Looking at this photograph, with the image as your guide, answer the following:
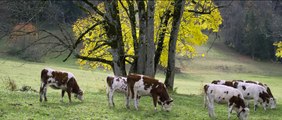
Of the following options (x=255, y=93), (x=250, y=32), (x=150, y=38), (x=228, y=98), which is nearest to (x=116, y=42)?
(x=150, y=38)

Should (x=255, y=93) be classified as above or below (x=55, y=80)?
below

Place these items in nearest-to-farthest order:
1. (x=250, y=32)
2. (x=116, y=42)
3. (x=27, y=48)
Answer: (x=116, y=42) < (x=27, y=48) < (x=250, y=32)

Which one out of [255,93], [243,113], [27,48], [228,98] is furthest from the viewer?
[27,48]

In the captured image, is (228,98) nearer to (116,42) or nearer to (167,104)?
(167,104)

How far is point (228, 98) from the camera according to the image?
1566 cm

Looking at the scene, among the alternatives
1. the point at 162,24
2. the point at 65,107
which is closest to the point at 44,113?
the point at 65,107

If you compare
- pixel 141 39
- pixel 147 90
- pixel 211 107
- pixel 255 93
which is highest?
pixel 141 39

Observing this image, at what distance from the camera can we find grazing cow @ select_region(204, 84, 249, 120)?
1531 cm

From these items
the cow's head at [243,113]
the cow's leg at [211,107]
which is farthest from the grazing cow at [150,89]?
the cow's head at [243,113]

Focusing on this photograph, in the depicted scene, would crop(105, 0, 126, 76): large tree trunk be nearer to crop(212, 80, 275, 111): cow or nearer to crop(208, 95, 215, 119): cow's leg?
crop(212, 80, 275, 111): cow

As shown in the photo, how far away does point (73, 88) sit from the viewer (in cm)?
1797

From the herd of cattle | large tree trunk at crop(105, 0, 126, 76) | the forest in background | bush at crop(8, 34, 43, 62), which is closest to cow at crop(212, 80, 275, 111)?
the herd of cattle

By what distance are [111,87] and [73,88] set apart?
6.47 feet

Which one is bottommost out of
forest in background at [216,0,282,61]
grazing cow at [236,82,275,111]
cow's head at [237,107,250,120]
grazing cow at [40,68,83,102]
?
cow's head at [237,107,250,120]
